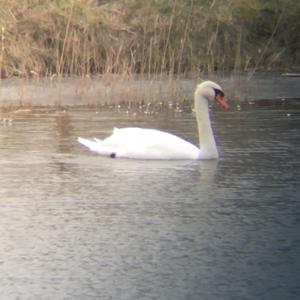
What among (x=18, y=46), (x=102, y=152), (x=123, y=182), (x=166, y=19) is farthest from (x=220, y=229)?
(x=166, y=19)

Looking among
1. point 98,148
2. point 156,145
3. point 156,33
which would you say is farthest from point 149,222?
point 156,33

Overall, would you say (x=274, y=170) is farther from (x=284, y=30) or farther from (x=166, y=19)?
(x=284, y=30)

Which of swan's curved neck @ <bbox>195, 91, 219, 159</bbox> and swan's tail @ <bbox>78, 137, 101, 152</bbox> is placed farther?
swan's tail @ <bbox>78, 137, 101, 152</bbox>

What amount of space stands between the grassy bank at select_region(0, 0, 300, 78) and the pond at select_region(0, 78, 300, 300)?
1274 centimetres

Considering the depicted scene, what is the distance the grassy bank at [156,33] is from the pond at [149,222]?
502 inches

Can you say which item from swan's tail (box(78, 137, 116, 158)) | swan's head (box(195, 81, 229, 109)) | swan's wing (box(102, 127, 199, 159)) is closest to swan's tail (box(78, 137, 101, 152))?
swan's tail (box(78, 137, 116, 158))

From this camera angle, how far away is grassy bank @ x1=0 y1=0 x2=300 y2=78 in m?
27.9

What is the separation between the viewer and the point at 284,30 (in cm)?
3341

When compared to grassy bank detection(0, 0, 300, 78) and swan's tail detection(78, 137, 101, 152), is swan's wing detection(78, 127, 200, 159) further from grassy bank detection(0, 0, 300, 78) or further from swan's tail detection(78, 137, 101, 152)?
grassy bank detection(0, 0, 300, 78)

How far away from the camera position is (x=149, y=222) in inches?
355

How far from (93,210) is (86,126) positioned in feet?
23.6

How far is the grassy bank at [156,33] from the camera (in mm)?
27891

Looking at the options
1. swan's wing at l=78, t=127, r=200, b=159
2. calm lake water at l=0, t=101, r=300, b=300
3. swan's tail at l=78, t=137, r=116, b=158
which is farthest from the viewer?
swan's tail at l=78, t=137, r=116, b=158

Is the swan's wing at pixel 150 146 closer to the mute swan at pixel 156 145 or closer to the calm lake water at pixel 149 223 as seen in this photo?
the mute swan at pixel 156 145
